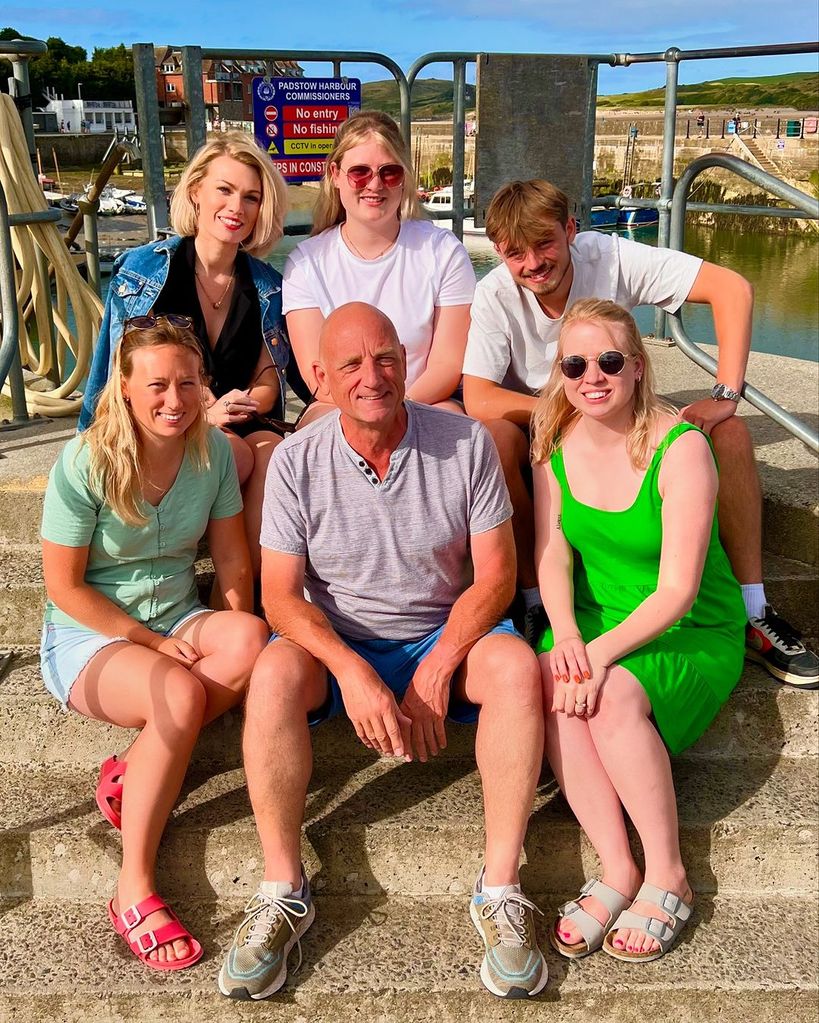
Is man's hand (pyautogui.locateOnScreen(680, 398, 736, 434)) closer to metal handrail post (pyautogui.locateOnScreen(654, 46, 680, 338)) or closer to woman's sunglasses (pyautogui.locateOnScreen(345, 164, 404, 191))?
woman's sunglasses (pyautogui.locateOnScreen(345, 164, 404, 191))

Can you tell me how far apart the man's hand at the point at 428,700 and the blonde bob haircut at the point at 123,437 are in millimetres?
766

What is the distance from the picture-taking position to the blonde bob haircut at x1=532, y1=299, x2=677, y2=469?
2.33 meters

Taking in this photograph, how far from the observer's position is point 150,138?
386 cm

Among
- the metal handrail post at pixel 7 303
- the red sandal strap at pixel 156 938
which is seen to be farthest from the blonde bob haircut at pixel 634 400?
the metal handrail post at pixel 7 303

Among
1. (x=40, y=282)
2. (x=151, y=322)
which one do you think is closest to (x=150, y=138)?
(x=40, y=282)

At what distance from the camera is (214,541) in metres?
2.54

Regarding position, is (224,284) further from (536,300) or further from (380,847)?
(380,847)

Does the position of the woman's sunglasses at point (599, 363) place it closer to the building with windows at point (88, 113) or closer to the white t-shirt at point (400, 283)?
the white t-shirt at point (400, 283)

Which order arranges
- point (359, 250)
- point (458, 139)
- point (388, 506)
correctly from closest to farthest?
point (388, 506) < point (359, 250) < point (458, 139)

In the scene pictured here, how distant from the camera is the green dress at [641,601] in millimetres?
2309

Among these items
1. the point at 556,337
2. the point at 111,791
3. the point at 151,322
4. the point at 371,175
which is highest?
the point at 371,175

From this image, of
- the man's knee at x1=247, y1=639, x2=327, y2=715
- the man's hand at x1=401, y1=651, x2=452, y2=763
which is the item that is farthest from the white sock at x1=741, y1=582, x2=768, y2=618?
the man's knee at x1=247, y1=639, x2=327, y2=715

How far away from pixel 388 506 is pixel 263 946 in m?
0.97

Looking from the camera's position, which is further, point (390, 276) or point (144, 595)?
point (390, 276)
